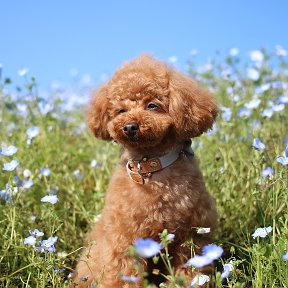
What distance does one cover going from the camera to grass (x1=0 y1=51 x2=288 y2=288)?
10.2ft

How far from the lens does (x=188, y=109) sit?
3088 mm

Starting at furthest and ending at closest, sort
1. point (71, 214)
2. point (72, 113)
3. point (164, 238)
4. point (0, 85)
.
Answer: point (72, 113)
point (0, 85)
point (71, 214)
point (164, 238)

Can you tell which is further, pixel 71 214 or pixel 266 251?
pixel 71 214

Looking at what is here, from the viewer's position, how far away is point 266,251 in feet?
10.2

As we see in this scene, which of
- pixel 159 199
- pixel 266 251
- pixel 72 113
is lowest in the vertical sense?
pixel 72 113

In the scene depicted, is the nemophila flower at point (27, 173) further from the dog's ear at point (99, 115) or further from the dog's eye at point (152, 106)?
the dog's eye at point (152, 106)

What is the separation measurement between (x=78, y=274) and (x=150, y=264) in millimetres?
488

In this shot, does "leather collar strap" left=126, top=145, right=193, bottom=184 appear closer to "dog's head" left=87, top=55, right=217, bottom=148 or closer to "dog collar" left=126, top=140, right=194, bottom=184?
"dog collar" left=126, top=140, right=194, bottom=184

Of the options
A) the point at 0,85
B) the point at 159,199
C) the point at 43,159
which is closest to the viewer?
the point at 159,199

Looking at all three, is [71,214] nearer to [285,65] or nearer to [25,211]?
[25,211]

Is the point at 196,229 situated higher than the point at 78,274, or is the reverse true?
the point at 196,229

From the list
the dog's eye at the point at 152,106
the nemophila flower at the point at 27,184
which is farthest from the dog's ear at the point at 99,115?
the nemophila flower at the point at 27,184

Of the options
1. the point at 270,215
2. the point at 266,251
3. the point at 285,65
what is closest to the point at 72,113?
the point at 285,65

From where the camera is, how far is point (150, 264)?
3.18 meters
